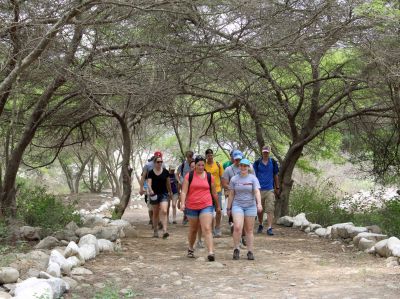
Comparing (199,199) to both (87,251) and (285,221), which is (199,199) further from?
(285,221)

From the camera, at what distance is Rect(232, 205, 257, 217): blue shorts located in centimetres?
891

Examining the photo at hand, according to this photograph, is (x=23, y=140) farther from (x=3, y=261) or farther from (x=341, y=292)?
(x=341, y=292)

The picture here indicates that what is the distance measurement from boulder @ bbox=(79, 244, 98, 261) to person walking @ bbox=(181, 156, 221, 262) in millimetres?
1563

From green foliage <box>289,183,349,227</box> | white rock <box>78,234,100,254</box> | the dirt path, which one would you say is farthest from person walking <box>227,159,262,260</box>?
Result: green foliage <box>289,183,349,227</box>

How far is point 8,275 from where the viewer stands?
639 cm

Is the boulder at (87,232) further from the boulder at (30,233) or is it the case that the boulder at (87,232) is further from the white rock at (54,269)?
the white rock at (54,269)

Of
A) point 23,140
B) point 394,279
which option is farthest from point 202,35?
point 394,279

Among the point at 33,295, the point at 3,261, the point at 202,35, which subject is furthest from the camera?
the point at 202,35

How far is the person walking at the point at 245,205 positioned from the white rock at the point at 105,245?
2338 millimetres

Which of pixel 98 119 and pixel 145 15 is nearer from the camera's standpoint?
pixel 145 15

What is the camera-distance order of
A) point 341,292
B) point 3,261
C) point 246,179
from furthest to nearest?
1. point 246,179
2. point 3,261
3. point 341,292

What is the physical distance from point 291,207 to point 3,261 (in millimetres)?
10689

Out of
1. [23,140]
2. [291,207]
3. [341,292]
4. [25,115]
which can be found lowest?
[341,292]

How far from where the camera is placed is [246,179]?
899 cm
